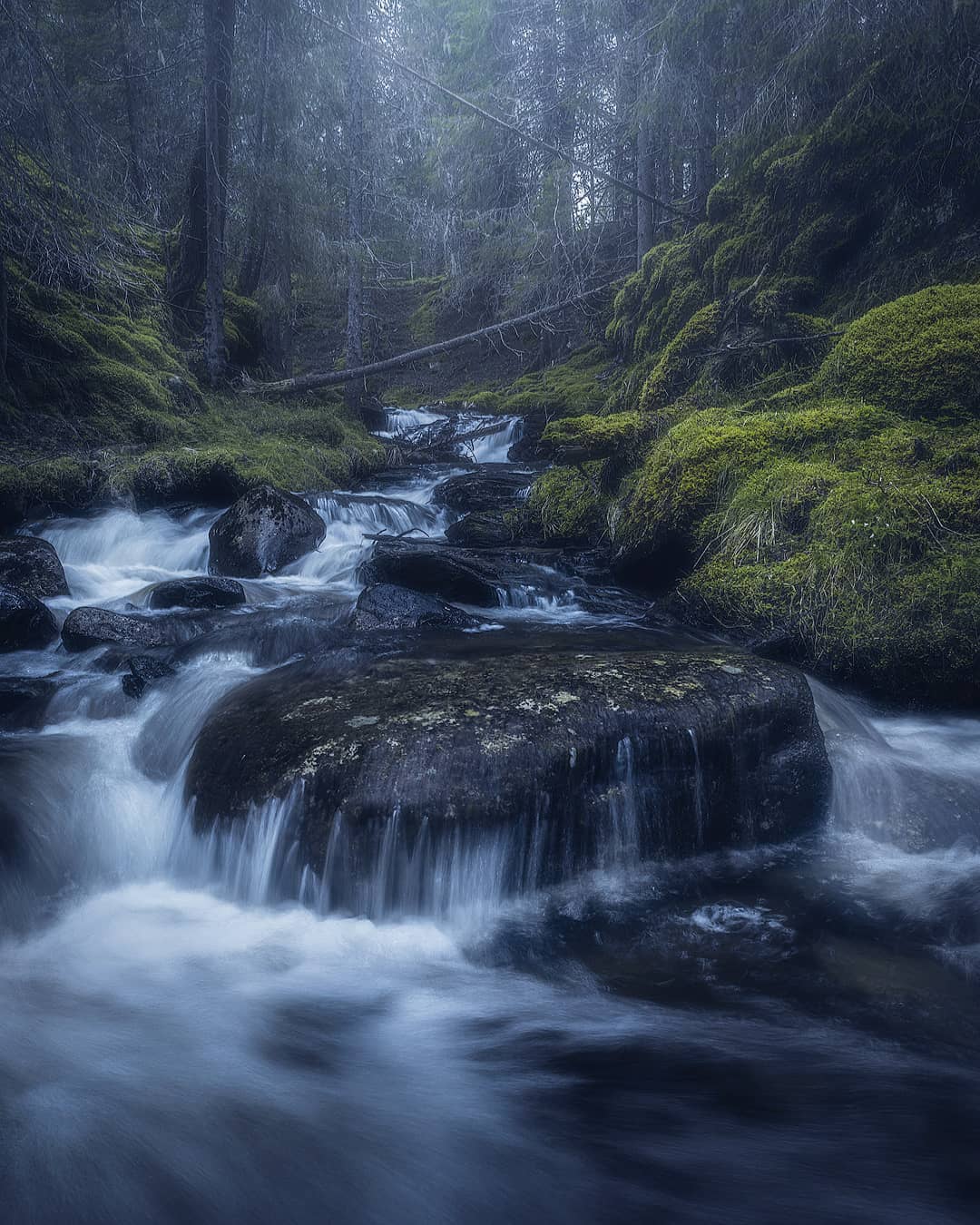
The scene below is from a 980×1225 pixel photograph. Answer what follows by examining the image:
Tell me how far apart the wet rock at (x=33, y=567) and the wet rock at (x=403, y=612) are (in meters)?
3.22

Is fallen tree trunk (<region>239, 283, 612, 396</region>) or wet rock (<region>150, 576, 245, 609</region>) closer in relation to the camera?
wet rock (<region>150, 576, 245, 609</region>)

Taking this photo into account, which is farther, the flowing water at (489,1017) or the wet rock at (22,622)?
the wet rock at (22,622)

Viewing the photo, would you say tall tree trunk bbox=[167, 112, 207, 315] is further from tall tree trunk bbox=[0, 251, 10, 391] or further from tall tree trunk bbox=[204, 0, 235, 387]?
tall tree trunk bbox=[0, 251, 10, 391]

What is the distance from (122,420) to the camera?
10.9 metres

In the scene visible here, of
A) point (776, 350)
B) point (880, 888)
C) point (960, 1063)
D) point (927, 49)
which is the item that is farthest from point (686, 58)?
point (960, 1063)

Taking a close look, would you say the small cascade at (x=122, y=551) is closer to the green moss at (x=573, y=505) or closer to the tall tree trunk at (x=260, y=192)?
the green moss at (x=573, y=505)

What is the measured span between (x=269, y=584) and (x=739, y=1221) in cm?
754

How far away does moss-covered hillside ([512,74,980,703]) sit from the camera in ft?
17.2

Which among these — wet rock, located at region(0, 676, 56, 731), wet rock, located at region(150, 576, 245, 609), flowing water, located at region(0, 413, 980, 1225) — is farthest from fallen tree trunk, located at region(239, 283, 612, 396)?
flowing water, located at region(0, 413, 980, 1225)

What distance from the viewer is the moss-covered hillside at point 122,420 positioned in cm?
948

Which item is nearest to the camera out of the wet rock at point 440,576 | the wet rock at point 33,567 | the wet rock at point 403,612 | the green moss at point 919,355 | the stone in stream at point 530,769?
the stone in stream at point 530,769

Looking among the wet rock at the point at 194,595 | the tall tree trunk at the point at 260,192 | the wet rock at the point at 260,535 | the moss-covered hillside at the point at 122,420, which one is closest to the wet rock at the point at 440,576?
the wet rock at the point at 194,595

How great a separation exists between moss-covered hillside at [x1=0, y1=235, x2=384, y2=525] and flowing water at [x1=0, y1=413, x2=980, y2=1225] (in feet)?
18.3

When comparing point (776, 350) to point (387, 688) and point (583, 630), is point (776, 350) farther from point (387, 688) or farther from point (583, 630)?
point (387, 688)
